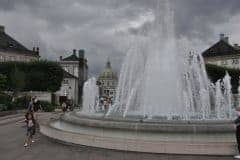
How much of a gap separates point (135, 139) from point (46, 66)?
52.0 metres

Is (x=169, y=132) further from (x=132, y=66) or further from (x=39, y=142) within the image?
(x=132, y=66)

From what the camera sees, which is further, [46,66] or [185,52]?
[46,66]

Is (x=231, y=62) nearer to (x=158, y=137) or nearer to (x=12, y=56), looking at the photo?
(x=12, y=56)

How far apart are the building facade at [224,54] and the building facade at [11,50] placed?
149 feet

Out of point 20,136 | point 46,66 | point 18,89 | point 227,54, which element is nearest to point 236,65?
point 227,54

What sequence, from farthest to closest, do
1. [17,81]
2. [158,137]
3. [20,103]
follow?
[17,81] < [20,103] < [158,137]

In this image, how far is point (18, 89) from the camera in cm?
5547

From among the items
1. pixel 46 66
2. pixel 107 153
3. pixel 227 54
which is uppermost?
pixel 227 54

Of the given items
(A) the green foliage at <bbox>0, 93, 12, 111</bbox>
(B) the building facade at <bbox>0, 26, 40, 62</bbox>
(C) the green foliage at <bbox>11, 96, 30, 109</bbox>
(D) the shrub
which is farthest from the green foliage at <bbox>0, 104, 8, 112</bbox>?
(B) the building facade at <bbox>0, 26, 40, 62</bbox>

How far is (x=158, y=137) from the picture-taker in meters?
11.8

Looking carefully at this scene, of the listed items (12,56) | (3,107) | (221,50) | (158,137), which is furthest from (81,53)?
(158,137)

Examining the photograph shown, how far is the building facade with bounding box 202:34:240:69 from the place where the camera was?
86688mm

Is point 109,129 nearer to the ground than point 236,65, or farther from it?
nearer to the ground

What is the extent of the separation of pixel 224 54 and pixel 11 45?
51952 mm
